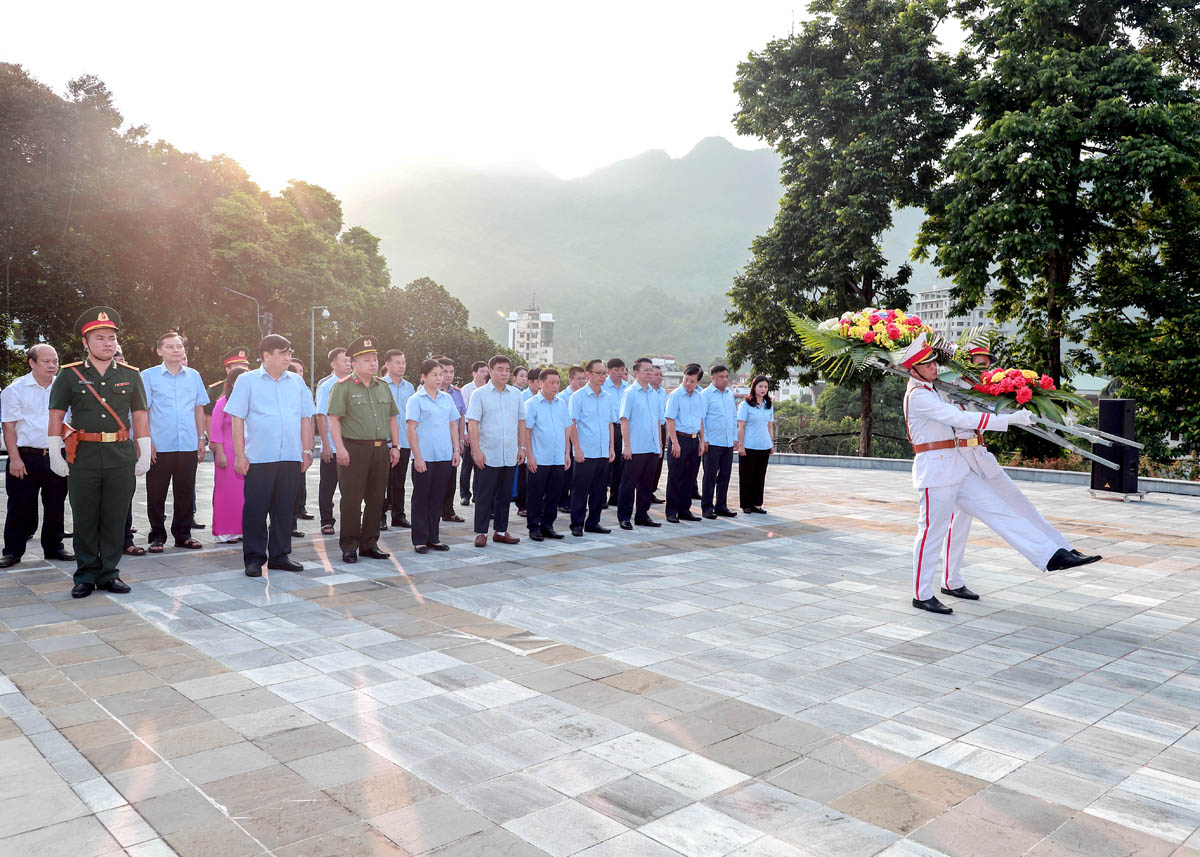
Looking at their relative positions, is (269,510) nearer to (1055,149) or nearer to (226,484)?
(226,484)

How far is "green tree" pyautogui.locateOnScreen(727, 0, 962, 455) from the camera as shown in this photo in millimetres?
→ 21891

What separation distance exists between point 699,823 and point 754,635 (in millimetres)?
2431

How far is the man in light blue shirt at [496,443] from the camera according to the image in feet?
26.7

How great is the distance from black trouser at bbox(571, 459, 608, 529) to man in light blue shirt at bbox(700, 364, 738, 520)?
1.62 m

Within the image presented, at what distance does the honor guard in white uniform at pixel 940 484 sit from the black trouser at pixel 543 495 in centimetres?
377

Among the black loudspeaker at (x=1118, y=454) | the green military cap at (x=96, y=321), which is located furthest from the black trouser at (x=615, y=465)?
the black loudspeaker at (x=1118, y=454)

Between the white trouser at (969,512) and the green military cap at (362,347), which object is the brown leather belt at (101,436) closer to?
the green military cap at (362,347)

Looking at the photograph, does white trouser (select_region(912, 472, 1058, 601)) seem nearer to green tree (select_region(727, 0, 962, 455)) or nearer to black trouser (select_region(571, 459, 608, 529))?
black trouser (select_region(571, 459, 608, 529))

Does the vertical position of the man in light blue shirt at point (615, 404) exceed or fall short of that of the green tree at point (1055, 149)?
it falls short

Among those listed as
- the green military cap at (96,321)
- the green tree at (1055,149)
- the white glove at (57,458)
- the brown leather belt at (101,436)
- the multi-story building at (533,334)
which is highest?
the multi-story building at (533,334)

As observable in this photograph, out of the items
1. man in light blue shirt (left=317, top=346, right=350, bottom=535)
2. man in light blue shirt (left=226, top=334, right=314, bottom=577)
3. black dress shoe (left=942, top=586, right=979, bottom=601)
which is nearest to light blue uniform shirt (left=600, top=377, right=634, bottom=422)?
man in light blue shirt (left=317, top=346, right=350, bottom=535)

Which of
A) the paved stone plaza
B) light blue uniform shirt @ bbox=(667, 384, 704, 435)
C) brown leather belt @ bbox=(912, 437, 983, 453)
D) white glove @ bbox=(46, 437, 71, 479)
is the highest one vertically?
light blue uniform shirt @ bbox=(667, 384, 704, 435)

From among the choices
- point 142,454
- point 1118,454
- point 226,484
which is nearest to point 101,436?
point 142,454

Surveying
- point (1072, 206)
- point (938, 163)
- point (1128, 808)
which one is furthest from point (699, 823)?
point (938, 163)
